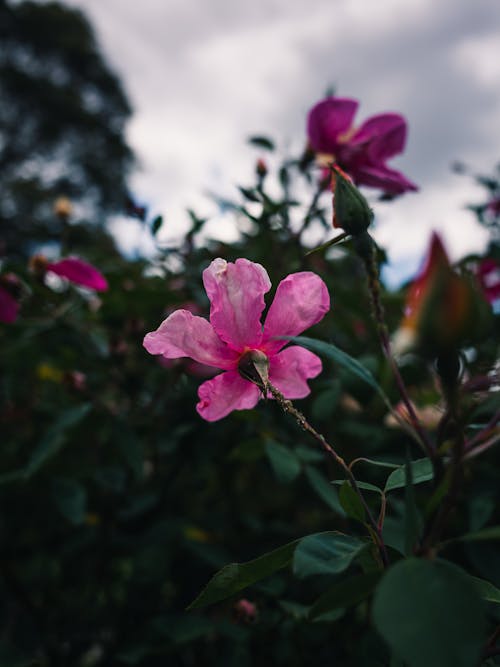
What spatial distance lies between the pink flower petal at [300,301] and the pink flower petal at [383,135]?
388 mm

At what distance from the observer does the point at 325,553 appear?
1.06 ft

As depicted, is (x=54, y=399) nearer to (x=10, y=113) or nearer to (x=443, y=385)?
(x=443, y=385)

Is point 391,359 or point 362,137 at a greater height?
point 362,137

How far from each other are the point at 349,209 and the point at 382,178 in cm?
36

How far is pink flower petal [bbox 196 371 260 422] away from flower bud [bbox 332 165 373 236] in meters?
0.15

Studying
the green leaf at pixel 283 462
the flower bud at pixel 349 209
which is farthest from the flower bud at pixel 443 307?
the green leaf at pixel 283 462

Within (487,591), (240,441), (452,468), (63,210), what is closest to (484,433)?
(452,468)

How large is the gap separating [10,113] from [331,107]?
552 inches

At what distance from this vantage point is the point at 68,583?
1.08m

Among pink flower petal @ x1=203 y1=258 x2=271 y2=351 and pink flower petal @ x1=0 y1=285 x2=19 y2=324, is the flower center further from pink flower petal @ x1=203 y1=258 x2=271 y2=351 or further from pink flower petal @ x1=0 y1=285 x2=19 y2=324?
pink flower petal @ x1=0 y1=285 x2=19 y2=324

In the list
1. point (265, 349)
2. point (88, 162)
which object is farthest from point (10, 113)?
point (265, 349)

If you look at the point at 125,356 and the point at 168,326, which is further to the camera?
the point at 125,356

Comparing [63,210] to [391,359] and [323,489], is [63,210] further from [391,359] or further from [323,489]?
[391,359]

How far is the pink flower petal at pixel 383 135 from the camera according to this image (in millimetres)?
738
